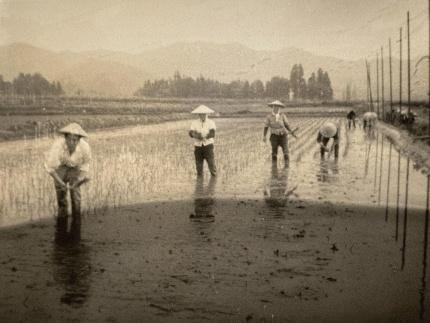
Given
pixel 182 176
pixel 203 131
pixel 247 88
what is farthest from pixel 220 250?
pixel 247 88

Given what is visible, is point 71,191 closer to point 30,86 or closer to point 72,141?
point 72,141

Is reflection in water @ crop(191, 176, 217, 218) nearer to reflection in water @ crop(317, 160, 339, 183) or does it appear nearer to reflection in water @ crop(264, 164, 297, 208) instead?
reflection in water @ crop(264, 164, 297, 208)

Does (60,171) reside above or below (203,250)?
above

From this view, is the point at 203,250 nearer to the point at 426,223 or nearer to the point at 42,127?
the point at 426,223

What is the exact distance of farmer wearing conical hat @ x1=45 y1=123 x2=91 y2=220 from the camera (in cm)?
492

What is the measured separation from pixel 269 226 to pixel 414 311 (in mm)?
2120

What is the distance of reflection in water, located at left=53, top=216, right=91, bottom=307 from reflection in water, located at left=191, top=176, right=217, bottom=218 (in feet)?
4.61

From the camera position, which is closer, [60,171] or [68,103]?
[60,171]

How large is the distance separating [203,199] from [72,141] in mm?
2074

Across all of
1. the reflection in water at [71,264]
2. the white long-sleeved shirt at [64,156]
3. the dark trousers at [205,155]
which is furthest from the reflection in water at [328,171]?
the reflection in water at [71,264]

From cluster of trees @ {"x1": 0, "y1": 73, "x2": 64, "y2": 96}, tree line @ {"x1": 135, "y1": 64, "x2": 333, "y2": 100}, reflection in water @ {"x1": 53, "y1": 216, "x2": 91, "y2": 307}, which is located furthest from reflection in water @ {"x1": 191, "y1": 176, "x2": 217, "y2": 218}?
tree line @ {"x1": 135, "y1": 64, "x2": 333, "y2": 100}

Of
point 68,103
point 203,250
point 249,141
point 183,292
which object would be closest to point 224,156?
point 249,141

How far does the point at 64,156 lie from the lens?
5000 mm

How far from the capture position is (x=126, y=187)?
7.15 metres
